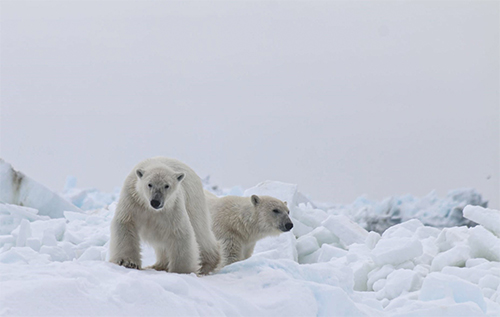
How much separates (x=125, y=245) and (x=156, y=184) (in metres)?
0.46

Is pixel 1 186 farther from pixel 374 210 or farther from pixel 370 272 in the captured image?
pixel 374 210

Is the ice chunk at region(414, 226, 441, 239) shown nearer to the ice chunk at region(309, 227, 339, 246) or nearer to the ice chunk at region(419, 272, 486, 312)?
the ice chunk at region(309, 227, 339, 246)

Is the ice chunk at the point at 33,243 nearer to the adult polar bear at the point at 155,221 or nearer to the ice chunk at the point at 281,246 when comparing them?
the ice chunk at the point at 281,246

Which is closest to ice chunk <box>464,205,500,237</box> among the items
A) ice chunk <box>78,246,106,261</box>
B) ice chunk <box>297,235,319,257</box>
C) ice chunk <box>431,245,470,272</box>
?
ice chunk <box>431,245,470,272</box>

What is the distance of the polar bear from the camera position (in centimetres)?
527

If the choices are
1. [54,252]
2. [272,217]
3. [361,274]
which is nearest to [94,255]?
[54,252]

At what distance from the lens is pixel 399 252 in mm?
6324

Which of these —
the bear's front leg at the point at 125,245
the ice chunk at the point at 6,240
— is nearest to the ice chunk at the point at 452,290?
the bear's front leg at the point at 125,245

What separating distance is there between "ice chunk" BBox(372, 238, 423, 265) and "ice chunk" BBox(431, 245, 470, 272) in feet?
1.05

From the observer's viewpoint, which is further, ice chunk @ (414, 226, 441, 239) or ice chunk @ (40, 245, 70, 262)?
ice chunk @ (414, 226, 441, 239)

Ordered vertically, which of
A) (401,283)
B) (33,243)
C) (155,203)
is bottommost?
(33,243)

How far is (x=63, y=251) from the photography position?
19.7ft

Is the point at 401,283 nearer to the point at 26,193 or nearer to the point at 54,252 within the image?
the point at 54,252

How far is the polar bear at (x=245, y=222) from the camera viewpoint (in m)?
5.27
